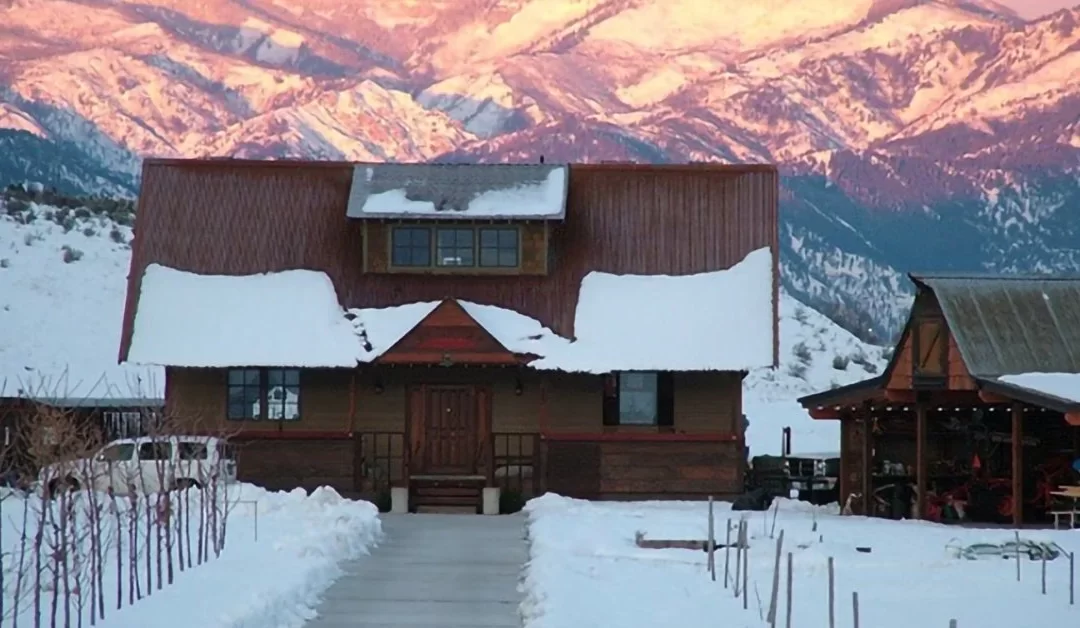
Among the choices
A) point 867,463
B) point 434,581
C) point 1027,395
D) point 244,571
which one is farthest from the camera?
point 867,463

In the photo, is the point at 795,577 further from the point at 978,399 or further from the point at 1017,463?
the point at 978,399

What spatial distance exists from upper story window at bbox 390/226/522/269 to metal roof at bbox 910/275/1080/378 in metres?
8.61

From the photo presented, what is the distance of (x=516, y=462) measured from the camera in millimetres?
36594

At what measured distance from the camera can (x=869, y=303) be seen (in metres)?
117

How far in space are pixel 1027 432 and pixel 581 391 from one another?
817cm

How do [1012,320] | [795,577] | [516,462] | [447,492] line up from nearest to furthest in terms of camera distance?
[795,577] < [1012,320] < [447,492] < [516,462]

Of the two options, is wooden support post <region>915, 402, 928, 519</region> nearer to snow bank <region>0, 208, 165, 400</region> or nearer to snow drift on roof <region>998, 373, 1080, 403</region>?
snow drift on roof <region>998, 373, 1080, 403</region>

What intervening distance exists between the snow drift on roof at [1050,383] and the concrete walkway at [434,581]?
8.05 m

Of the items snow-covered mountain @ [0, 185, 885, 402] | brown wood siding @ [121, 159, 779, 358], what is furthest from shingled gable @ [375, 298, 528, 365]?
snow-covered mountain @ [0, 185, 885, 402]

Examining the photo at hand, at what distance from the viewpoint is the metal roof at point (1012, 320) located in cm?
3139

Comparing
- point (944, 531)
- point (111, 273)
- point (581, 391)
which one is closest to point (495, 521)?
point (581, 391)

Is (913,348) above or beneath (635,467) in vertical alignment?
above

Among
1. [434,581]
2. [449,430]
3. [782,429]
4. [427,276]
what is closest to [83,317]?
[782,429]

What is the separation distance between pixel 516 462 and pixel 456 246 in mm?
4500
